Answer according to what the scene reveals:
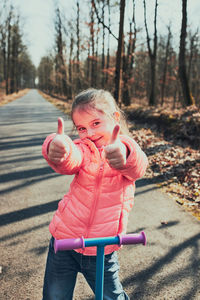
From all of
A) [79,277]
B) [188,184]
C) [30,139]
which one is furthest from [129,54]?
[79,277]

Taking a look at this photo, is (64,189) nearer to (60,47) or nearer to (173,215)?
(173,215)

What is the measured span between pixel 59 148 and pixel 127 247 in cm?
229

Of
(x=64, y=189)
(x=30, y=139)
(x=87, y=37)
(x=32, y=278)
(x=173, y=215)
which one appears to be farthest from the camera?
(x=87, y=37)

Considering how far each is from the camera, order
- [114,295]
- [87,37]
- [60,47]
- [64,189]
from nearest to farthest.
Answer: [114,295]
[64,189]
[87,37]
[60,47]

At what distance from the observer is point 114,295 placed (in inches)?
63.6

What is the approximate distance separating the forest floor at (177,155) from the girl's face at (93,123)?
9.83ft

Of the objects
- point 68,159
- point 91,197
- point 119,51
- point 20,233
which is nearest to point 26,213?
point 20,233

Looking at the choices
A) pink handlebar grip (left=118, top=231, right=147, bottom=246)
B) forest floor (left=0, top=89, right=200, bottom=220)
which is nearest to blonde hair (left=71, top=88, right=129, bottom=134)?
pink handlebar grip (left=118, top=231, right=147, bottom=246)

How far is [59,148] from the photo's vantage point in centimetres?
124

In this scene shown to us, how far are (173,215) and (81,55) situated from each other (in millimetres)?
27126

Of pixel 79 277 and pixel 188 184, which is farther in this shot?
pixel 188 184

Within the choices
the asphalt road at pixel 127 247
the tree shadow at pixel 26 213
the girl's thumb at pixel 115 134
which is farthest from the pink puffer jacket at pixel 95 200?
the tree shadow at pixel 26 213

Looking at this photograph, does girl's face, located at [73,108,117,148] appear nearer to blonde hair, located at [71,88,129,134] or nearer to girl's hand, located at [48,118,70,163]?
blonde hair, located at [71,88,129,134]

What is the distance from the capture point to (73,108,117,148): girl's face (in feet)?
4.82
